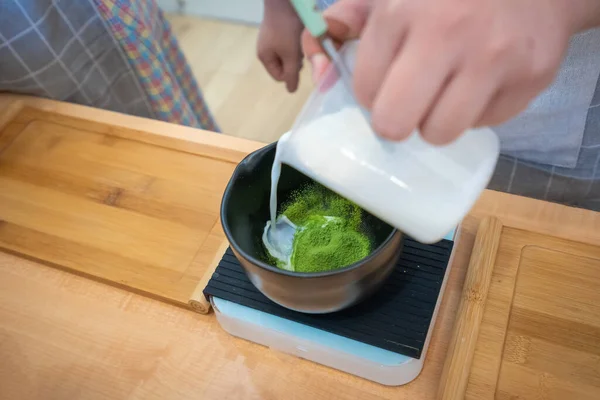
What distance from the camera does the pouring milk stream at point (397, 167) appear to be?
398 mm

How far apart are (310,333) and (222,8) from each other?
2.01m

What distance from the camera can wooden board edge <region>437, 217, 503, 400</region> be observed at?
1.69ft

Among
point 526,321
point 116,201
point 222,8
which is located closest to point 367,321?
point 526,321

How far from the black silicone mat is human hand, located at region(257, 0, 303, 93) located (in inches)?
12.8

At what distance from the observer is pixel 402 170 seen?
40 cm

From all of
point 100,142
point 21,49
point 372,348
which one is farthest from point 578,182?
point 21,49

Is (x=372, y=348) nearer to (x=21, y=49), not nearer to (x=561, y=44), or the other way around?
(x=561, y=44)

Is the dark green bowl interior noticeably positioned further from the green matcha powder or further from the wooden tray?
the wooden tray

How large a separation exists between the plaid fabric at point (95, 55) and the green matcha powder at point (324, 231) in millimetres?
608

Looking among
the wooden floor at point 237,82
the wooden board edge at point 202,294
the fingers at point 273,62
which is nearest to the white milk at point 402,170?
the wooden board edge at point 202,294

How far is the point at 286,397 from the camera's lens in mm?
549

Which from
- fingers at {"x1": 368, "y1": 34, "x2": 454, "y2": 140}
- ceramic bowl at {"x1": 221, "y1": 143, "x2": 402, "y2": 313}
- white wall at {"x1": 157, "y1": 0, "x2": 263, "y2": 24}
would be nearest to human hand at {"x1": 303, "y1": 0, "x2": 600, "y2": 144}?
fingers at {"x1": 368, "y1": 34, "x2": 454, "y2": 140}

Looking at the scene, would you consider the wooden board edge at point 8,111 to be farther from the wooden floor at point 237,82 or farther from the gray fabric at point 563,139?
the wooden floor at point 237,82

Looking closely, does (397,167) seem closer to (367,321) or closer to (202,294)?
(367,321)
